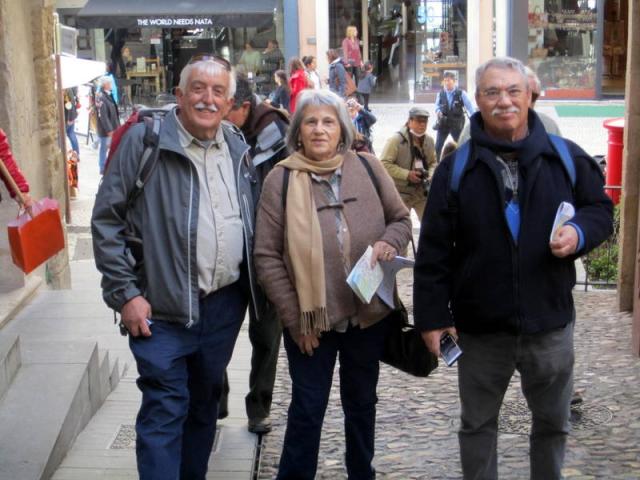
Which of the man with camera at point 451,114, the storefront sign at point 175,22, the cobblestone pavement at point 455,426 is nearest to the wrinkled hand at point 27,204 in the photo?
the cobblestone pavement at point 455,426

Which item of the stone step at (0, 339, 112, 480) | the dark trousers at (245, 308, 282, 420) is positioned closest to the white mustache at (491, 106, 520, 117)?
the dark trousers at (245, 308, 282, 420)

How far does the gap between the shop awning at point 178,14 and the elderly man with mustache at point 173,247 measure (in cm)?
2349

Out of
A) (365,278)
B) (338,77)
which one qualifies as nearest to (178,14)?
(338,77)

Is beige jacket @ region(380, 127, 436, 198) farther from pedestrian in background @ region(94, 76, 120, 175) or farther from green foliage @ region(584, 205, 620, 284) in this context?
pedestrian in background @ region(94, 76, 120, 175)

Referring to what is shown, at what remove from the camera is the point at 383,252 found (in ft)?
Result: 13.5

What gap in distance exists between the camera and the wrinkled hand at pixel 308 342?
13.6ft

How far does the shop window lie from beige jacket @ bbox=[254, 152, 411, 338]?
24782 millimetres

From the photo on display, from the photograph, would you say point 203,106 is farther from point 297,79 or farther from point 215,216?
point 297,79

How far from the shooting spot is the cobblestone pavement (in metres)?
5.04

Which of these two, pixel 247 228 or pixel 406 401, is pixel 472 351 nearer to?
pixel 247 228

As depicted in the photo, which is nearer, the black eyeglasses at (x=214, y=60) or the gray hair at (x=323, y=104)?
the black eyeglasses at (x=214, y=60)

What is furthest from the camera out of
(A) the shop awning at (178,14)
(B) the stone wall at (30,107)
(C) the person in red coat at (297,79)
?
(A) the shop awning at (178,14)

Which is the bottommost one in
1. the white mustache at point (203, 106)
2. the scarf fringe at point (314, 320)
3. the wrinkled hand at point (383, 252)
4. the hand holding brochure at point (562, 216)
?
the scarf fringe at point (314, 320)

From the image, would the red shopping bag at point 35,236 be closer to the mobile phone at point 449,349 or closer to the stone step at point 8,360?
the stone step at point 8,360
